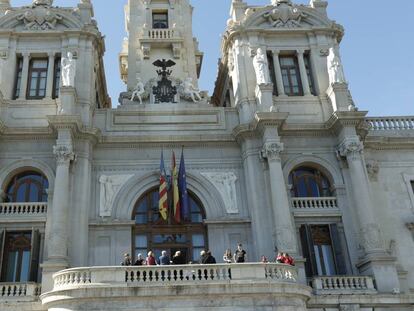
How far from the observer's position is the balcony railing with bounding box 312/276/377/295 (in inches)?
869

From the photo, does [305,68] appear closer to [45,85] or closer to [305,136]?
[305,136]

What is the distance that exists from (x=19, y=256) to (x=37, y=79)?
1041 cm

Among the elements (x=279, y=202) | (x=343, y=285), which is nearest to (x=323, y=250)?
(x=343, y=285)

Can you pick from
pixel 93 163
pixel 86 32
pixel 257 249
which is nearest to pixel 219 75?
pixel 86 32

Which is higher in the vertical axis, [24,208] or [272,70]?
[272,70]

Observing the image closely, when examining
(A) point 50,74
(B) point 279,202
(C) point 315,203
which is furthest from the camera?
(A) point 50,74

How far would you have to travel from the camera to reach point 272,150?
82.0 feet

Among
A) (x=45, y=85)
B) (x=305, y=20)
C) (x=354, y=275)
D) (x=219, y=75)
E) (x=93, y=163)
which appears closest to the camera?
(x=354, y=275)

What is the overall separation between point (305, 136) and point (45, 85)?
1476 cm

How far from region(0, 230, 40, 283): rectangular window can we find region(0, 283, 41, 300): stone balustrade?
1096 mm

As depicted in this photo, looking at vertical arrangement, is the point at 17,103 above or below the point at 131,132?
above

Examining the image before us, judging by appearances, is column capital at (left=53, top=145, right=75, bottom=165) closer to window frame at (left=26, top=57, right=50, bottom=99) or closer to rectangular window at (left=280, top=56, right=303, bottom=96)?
window frame at (left=26, top=57, right=50, bottom=99)

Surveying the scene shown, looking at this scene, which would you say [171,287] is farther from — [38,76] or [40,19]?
[40,19]

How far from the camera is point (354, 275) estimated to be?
2327cm
